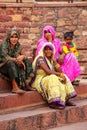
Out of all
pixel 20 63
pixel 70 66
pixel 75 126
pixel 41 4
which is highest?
pixel 41 4

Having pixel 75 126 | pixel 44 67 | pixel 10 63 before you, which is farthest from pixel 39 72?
pixel 75 126

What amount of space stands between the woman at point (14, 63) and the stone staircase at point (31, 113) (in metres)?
0.18

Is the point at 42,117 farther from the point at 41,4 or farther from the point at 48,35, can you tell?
the point at 41,4

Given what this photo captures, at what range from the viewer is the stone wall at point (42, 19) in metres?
13.1

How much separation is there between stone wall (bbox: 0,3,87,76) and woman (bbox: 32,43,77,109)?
228 inches

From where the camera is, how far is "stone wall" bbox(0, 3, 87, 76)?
43.1 ft

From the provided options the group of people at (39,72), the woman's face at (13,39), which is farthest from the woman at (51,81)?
the woman's face at (13,39)

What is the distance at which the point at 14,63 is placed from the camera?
264 inches

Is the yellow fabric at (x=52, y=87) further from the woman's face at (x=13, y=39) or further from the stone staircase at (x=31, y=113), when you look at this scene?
the woman's face at (x=13, y=39)

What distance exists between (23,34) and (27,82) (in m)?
6.38

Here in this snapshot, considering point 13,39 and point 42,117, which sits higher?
point 13,39

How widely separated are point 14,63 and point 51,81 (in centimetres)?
64

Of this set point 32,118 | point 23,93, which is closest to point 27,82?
point 23,93

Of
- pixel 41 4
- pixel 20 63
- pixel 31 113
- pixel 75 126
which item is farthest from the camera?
pixel 41 4
